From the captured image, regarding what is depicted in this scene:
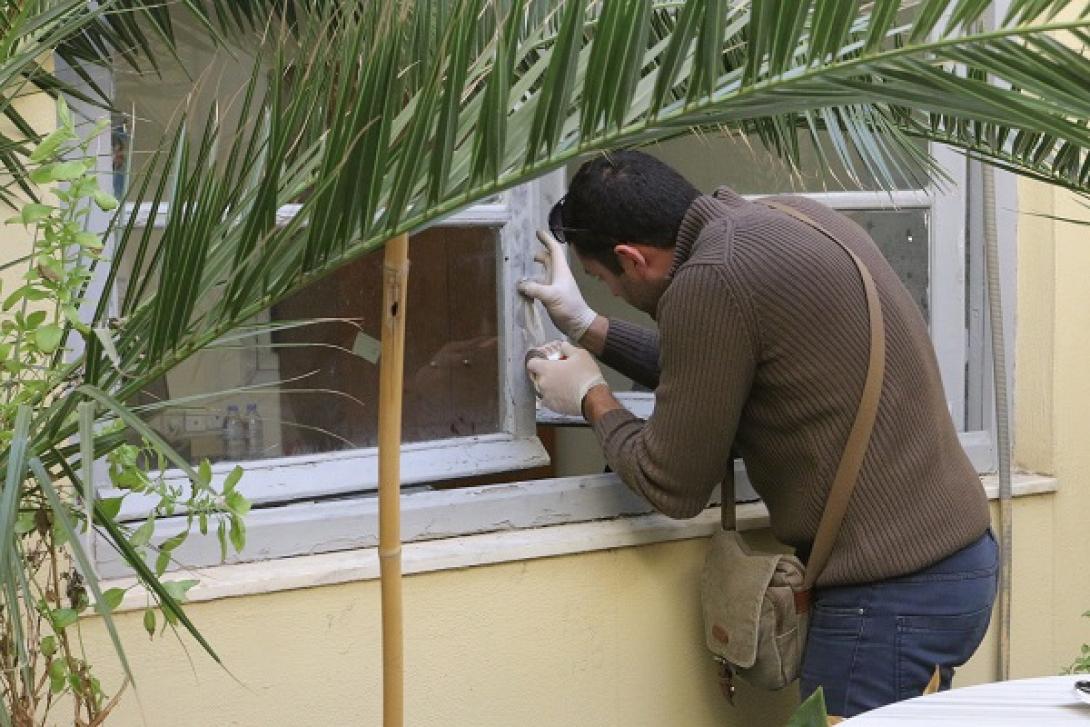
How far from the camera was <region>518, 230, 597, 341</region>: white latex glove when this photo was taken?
3002 mm

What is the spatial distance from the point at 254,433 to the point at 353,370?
0.23 m

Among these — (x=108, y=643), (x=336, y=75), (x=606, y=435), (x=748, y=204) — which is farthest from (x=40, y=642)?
(x=748, y=204)

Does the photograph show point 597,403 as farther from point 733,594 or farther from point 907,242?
point 907,242

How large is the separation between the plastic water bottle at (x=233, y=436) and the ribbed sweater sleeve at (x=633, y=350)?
0.76 meters

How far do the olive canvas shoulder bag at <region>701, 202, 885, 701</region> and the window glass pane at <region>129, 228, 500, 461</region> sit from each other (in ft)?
1.79

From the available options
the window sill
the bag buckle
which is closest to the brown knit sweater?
the window sill

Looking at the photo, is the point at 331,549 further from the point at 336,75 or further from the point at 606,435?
the point at 336,75

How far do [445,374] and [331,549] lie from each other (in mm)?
454

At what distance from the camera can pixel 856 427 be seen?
258 centimetres

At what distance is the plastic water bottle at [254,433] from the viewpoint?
2777 mm

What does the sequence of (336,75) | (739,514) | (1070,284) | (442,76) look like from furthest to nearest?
(1070,284), (739,514), (336,75), (442,76)

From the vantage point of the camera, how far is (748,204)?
2.71 metres

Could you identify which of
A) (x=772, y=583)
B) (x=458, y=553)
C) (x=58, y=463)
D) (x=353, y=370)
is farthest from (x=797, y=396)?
(x=58, y=463)

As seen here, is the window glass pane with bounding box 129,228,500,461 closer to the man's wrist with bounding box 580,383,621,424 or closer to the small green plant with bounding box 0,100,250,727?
the man's wrist with bounding box 580,383,621,424
